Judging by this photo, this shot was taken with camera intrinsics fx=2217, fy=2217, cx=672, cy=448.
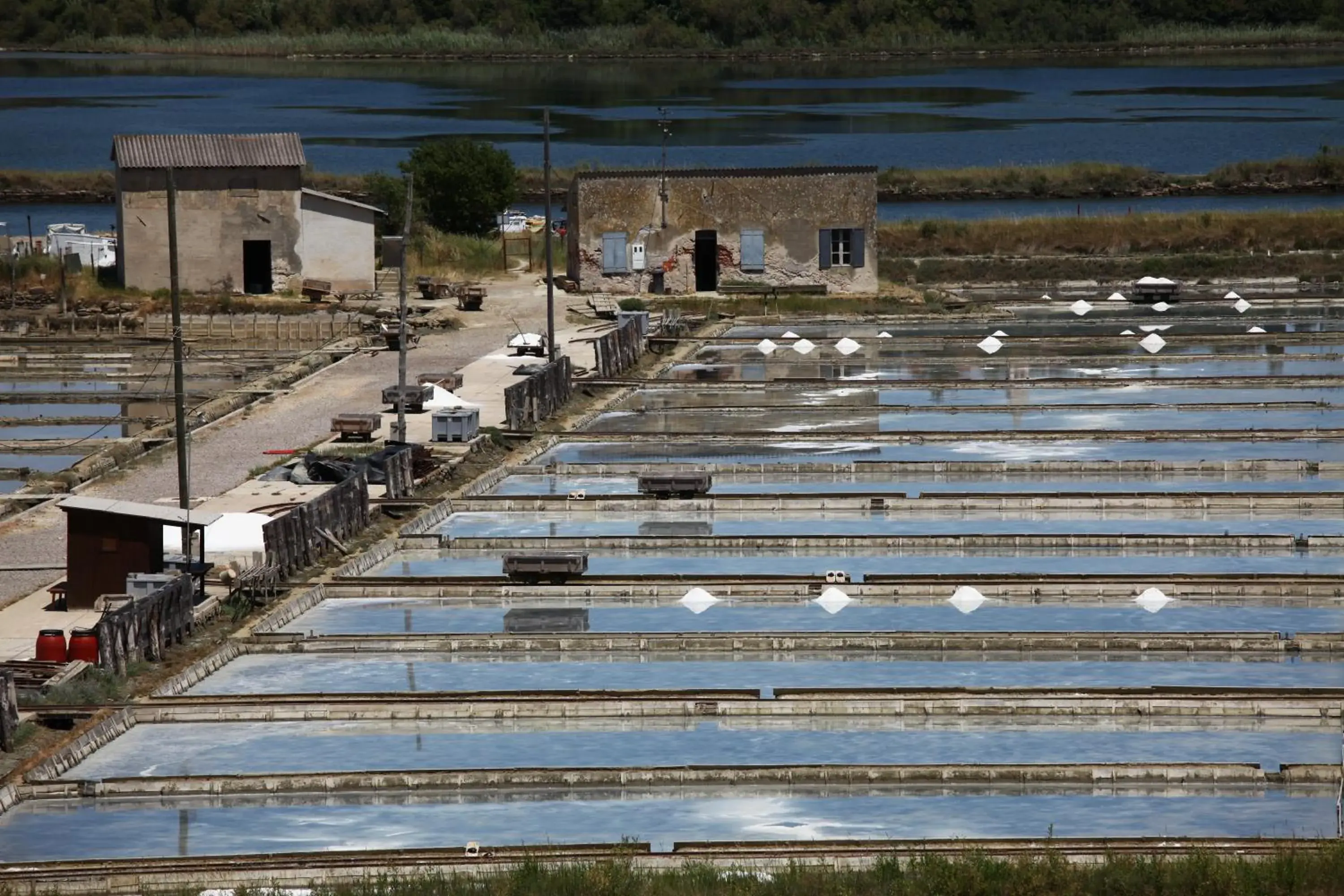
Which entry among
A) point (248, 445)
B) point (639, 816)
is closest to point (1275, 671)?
point (639, 816)

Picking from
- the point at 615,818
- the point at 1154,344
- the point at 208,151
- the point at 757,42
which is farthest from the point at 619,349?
the point at 757,42

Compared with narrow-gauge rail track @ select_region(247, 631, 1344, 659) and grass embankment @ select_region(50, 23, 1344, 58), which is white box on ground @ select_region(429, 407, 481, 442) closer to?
narrow-gauge rail track @ select_region(247, 631, 1344, 659)

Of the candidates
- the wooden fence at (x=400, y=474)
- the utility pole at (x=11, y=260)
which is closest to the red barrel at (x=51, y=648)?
the wooden fence at (x=400, y=474)

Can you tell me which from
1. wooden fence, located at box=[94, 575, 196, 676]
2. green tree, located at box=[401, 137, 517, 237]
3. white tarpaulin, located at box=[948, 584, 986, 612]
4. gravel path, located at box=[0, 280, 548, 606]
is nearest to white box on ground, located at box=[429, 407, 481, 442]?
gravel path, located at box=[0, 280, 548, 606]

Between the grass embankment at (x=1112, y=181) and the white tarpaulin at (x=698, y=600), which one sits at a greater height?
the grass embankment at (x=1112, y=181)

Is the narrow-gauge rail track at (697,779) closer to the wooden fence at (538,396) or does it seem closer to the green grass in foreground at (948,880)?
the green grass in foreground at (948,880)

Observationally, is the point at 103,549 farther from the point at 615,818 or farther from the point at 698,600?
the point at 615,818
